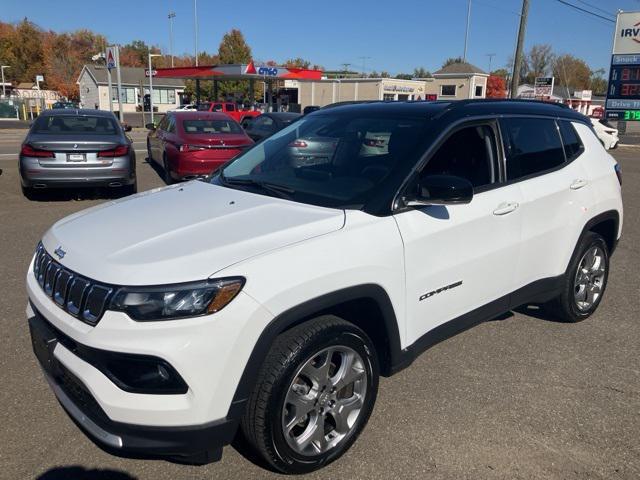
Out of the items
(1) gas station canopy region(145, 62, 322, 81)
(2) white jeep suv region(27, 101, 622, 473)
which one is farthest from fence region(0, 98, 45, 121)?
(2) white jeep suv region(27, 101, 622, 473)

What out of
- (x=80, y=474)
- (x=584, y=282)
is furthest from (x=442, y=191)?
(x=584, y=282)

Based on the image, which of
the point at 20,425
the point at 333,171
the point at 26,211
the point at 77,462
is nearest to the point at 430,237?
the point at 333,171

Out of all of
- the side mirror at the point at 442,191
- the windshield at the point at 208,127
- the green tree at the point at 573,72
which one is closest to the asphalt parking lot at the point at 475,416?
the side mirror at the point at 442,191

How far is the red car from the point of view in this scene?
10.2m

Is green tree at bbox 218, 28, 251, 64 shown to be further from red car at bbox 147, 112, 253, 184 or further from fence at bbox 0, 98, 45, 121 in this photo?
red car at bbox 147, 112, 253, 184

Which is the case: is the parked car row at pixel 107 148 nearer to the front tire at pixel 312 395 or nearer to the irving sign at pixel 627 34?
the front tire at pixel 312 395

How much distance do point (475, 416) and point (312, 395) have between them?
1.16 metres

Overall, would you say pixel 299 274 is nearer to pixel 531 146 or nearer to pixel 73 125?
pixel 531 146

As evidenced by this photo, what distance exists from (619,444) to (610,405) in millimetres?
428

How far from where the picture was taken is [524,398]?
342 cm

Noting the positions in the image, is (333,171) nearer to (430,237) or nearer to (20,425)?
(430,237)

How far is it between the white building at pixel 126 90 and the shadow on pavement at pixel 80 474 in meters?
70.9

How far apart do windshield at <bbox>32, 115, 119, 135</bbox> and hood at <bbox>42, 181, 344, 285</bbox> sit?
22.2ft

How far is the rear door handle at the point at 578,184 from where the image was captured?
411cm
